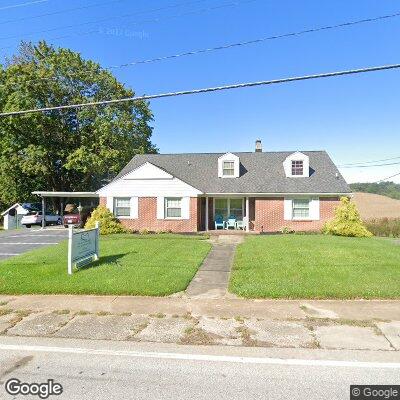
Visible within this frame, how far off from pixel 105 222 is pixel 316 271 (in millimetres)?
14599

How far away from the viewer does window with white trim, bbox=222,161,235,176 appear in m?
23.9

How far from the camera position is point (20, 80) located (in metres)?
31.1

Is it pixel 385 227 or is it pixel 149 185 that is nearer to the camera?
pixel 385 227

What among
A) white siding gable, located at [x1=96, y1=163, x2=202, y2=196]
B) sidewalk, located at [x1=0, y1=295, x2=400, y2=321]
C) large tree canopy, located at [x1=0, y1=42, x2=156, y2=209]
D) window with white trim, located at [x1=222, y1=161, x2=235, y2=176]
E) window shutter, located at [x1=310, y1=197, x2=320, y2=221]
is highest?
large tree canopy, located at [x1=0, y1=42, x2=156, y2=209]

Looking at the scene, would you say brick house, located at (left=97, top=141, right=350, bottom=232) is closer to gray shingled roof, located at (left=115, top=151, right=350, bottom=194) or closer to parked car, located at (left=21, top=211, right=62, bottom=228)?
gray shingled roof, located at (left=115, top=151, right=350, bottom=194)

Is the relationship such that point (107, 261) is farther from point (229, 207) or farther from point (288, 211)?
point (288, 211)

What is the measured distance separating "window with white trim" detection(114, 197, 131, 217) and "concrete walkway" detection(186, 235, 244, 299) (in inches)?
366

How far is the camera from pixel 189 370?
4.58 metres

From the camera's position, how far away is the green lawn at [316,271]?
800cm

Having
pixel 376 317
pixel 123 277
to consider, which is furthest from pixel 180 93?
pixel 376 317

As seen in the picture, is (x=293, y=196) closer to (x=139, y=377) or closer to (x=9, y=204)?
(x=139, y=377)

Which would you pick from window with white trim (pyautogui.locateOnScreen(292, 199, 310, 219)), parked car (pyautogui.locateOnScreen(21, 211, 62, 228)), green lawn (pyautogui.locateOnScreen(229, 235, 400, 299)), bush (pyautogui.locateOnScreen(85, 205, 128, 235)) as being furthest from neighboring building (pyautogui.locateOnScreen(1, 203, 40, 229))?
green lawn (pyautogui.locateOnScreen(229, 235, 400, 299))

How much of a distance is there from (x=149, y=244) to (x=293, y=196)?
10.3 m

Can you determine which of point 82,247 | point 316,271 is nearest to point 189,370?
point 316,271
